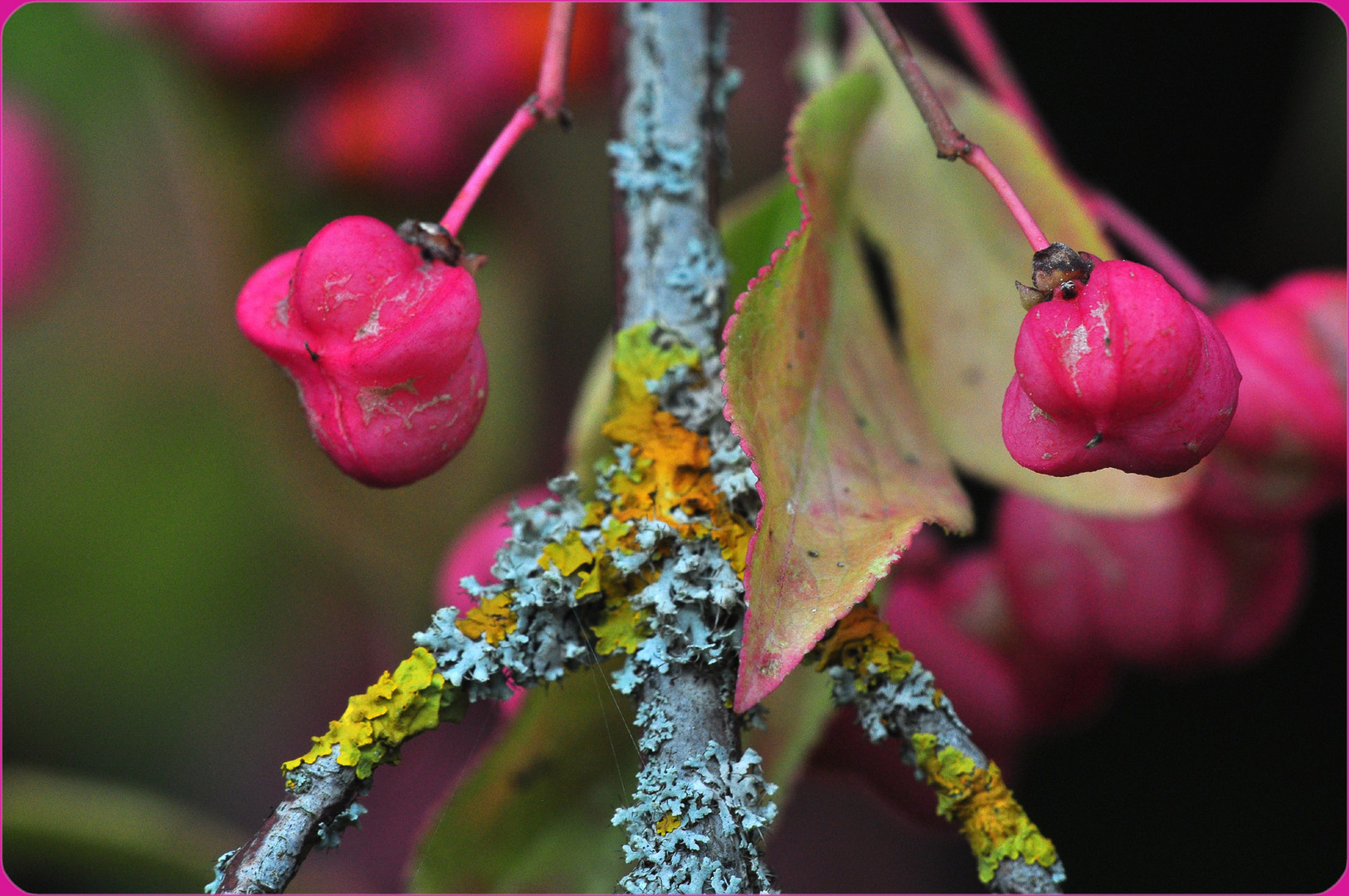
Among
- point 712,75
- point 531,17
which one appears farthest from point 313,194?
point 712,75

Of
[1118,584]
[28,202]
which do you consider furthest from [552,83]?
[28,202]

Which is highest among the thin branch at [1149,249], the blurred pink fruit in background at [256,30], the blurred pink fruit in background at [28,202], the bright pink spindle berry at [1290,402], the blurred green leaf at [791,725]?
the blurred pink fruit in background at [28,202]

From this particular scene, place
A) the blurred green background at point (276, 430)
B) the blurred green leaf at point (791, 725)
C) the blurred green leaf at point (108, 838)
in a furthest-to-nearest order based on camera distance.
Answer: the blurred green background at point (276, 430), the blurred green leaf at point (108, 838), the blurred green leaf at point (791, 725)

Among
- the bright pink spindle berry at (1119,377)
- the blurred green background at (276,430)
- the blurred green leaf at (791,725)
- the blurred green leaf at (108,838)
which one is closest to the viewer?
the bright pink spindle berry at (1119,377)

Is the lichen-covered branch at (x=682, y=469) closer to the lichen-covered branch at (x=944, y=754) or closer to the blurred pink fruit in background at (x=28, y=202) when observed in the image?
the lichen-covered branch at (x=944, y=754)

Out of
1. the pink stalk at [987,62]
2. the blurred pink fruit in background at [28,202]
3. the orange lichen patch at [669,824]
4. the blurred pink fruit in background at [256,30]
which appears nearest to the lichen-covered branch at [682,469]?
the orange lichen patch at [669,824]

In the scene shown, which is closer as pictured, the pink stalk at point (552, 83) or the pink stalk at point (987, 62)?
the pink stalk at point (552, 83)

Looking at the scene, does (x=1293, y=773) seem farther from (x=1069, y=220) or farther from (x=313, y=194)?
(x=313, y=194)

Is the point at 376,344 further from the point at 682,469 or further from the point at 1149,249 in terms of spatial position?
the point at 1149,249
